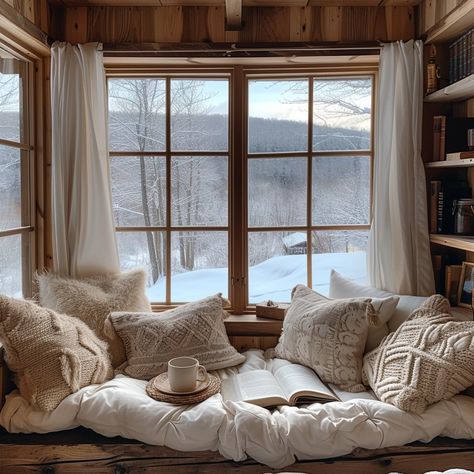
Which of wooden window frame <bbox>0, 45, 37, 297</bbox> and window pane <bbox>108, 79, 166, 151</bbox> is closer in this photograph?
wooden window frame <bbox>0, 45, 37, 297</bbox>

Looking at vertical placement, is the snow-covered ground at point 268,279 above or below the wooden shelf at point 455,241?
below

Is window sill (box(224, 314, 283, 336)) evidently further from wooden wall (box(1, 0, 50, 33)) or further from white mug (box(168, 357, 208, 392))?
wooden wall (box(1, 0, 50, 33))

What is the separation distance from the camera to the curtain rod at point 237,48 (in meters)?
2.47

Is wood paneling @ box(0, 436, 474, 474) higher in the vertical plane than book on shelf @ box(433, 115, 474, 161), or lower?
lower

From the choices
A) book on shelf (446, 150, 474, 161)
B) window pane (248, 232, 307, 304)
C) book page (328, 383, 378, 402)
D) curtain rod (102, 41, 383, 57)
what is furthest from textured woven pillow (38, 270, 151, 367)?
book on shelf (446, 150, 474, 161)

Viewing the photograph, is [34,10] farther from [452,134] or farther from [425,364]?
[425,364]

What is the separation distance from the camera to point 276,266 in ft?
9.01

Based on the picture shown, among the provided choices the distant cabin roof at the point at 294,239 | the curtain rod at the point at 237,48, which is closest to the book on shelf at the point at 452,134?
the curtain rod at the point at 237,48

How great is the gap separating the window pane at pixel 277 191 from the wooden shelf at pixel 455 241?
71 centimetres

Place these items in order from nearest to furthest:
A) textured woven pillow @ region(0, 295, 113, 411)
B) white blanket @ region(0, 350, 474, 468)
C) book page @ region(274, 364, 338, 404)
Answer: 1. white blanket @ region(0, 350, 474, 468)
2. textured woven pillow @ region(0, 295, 113, 411)
3. book page @ region(274, 364, 338, 404)

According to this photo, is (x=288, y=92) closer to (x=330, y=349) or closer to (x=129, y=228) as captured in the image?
(x=129, y=228)

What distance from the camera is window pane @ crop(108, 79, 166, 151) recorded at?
8.74 feet

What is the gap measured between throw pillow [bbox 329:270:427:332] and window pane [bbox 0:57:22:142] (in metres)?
1.80

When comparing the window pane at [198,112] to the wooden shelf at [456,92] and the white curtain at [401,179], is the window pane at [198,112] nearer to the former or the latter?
the white curtain at [401,179]
